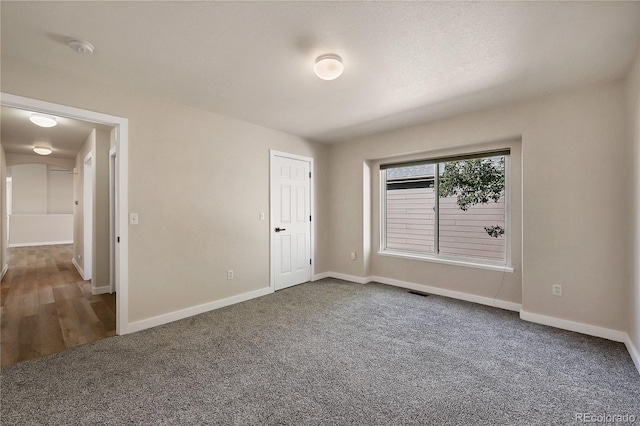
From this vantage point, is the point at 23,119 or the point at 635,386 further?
the point at 23,119

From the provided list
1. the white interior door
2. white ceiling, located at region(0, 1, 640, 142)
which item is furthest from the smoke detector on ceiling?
the white interior door

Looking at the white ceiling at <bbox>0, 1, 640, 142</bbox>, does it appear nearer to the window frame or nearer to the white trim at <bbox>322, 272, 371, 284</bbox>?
the window frame

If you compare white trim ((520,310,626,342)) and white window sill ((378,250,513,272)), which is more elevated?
white window sill ((378,250,513,272))

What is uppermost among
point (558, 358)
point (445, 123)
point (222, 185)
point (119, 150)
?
point (445, 123)

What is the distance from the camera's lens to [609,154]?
276cm

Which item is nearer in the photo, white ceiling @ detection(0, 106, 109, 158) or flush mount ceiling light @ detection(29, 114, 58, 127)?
flush mount ceiling light @ detection(29, 114, 58, 127)

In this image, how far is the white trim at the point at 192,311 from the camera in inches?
118

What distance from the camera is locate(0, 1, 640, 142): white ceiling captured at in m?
1.81

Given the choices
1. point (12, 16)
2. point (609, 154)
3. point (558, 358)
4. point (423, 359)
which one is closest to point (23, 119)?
point (12, 16)

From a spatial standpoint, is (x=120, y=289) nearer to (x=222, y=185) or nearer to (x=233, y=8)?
(x=222, y=185)

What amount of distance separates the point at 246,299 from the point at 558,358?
3.42 meters

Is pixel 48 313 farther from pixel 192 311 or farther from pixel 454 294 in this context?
pixel 454 294

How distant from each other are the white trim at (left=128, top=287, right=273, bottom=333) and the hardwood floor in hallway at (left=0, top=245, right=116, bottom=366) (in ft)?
0.92

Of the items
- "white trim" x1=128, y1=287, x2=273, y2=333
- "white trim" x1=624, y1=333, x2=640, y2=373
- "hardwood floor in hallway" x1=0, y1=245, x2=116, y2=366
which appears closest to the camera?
"white trim" x1=624, y1=333, x2=640, y2=373
